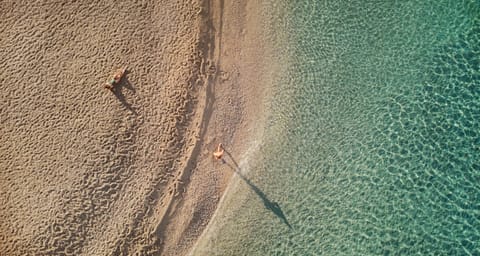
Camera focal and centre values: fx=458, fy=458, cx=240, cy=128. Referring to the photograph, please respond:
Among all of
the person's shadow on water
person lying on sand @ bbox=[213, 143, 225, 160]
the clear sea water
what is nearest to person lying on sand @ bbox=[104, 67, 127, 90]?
person lying on sand @ bbox=[213, 143, 225, 160]

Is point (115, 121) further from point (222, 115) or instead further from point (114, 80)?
point (222, 115)

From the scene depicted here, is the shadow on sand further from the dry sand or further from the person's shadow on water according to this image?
the person's shadow on water

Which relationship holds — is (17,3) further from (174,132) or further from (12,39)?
(174,132)

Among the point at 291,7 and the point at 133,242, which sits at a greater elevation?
the point at 291,7

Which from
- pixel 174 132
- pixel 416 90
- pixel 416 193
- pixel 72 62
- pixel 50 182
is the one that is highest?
pixel 72 62

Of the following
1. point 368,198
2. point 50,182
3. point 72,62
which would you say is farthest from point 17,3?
point 368,198

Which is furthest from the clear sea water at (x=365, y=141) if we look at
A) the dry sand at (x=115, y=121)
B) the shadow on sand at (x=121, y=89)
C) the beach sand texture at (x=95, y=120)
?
the shadow on sand at (x=121, y=89)

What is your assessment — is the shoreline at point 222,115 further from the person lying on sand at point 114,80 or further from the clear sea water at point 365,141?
the person lying on sand at point 114,80
